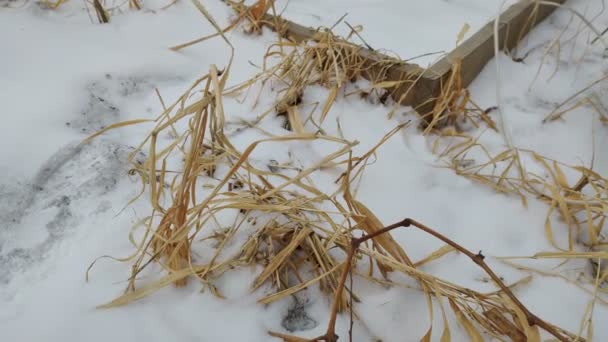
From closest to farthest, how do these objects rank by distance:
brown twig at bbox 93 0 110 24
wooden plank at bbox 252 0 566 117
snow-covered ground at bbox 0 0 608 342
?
snow-covered ground at bbox 0 0 608 342, wooden plank at bbox 252 0 566 117, brown twig at bbox 93 0 110 24

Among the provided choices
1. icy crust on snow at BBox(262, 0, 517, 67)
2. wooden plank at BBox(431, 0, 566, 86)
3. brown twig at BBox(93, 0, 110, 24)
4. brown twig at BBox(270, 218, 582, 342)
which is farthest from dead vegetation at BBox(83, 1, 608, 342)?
brown twig at BBox(93, 0, 110, 24)

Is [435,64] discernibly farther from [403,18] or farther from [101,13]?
[101,13]

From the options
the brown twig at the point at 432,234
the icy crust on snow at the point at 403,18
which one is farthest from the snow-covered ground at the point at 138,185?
the brown twig at the point at 432,234

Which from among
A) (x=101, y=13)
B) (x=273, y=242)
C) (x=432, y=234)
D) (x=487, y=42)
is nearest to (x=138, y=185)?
(x=273, y=242)

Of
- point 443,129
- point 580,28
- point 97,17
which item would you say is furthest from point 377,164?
point 580,28

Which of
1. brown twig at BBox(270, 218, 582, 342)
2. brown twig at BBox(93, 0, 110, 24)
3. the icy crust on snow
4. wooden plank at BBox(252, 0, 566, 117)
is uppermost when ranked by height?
brown twig at BBox(93, 0, 110, 24)

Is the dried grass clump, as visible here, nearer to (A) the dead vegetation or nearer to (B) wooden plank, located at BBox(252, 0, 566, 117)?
(A) the dead vegetation
